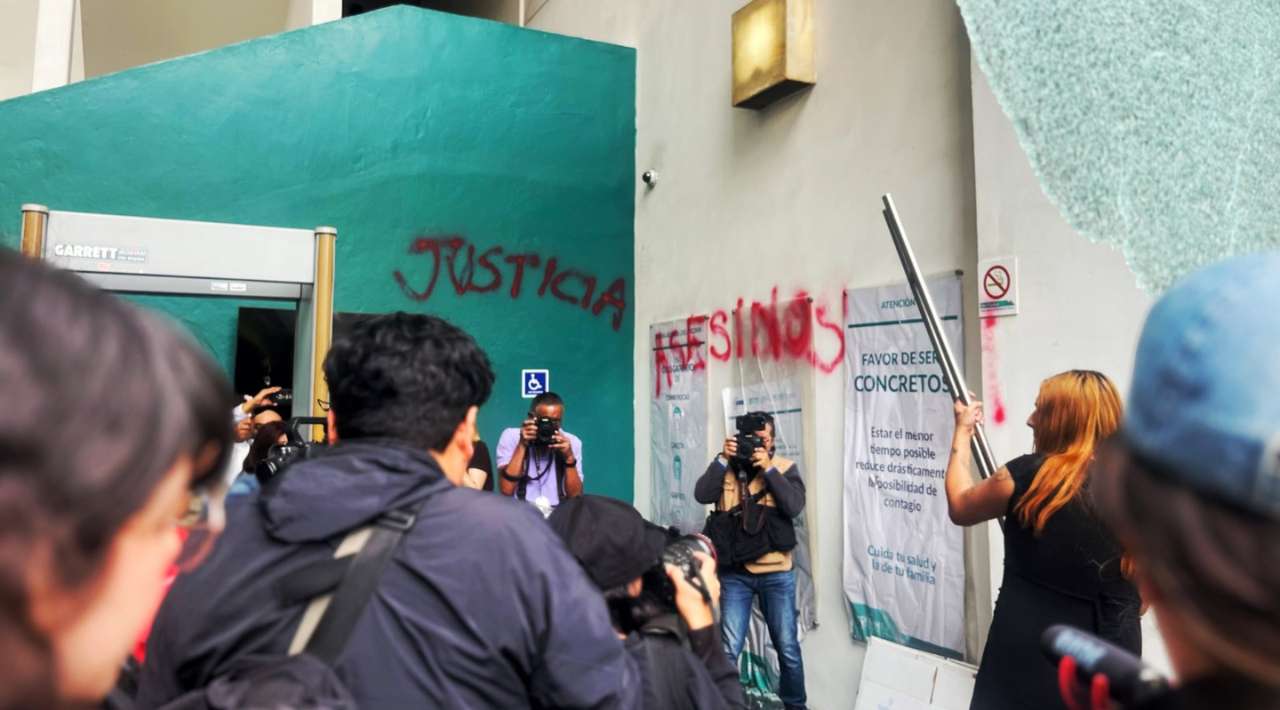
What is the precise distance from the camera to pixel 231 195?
546 centimetres

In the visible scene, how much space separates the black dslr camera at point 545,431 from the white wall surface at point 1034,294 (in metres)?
2.30

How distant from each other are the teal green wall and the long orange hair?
435 centimetres

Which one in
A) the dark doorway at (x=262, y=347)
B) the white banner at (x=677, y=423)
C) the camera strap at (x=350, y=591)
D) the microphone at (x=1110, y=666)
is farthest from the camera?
the white banner at (x=677, y=423)

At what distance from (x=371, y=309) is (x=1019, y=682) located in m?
4.71

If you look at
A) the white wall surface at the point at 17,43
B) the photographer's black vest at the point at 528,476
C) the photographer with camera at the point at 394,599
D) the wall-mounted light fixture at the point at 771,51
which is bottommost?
the photographer's black vest at the point at 528,476

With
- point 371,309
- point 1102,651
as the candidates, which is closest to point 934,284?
point 1102,651

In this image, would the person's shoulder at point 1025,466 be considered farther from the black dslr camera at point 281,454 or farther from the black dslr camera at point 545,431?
the black dslr camera at point 545,431

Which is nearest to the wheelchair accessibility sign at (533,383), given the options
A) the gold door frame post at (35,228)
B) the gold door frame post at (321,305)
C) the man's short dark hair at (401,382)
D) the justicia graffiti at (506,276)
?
the justicia graffiti at (506,276)

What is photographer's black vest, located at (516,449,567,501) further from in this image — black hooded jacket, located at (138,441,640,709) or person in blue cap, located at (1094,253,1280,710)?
person in blue cap, located at (1094,253,1280,710)

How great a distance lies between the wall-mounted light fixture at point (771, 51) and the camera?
4.67m

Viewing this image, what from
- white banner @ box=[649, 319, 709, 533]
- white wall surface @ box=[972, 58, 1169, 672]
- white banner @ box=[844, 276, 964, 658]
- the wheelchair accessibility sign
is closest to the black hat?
white wall surface @ box=[972, 58, 1169, 672]

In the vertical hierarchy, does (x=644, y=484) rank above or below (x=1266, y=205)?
below

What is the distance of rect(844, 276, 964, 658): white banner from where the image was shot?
3.77 m

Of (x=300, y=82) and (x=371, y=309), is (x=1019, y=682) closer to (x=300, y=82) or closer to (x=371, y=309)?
(x=371, y=309)
